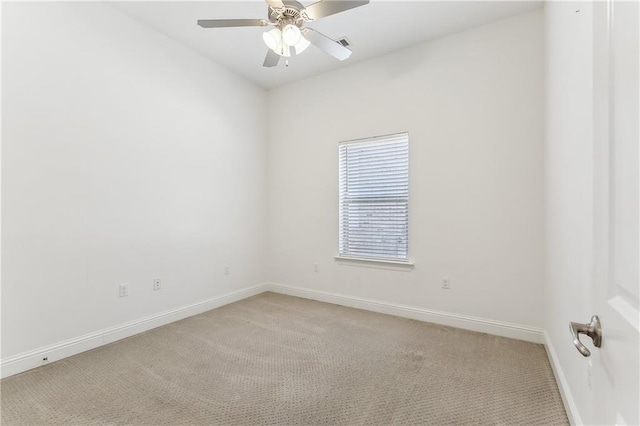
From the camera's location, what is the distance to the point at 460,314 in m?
3.05

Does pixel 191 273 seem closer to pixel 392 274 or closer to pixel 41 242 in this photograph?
pixel 41 242

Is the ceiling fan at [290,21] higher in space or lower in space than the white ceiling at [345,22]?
lower

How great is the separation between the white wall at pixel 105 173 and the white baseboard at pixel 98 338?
6cm

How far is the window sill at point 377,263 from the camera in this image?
11.0 ft

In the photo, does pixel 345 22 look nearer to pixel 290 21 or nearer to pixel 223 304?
pixel 290 21

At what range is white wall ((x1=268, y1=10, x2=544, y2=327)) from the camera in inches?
108

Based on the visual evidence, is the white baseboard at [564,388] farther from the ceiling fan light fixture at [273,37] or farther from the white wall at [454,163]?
the ceiling fan light fixture at [273,37]

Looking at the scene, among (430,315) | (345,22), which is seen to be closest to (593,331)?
(430,315)

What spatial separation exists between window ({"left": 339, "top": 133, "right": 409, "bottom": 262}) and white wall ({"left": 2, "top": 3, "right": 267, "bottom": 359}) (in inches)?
59.2

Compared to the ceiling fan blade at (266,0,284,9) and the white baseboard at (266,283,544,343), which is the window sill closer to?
the white baseboard at (266,283,544,343)

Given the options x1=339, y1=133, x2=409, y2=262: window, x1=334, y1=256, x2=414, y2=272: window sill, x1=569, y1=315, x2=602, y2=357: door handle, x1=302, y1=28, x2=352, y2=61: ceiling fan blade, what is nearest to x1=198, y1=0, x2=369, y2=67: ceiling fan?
x1=302, y1=28, x2=352, y2=61: ceiling fan blade

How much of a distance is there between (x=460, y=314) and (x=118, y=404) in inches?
117

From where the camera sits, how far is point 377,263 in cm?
355

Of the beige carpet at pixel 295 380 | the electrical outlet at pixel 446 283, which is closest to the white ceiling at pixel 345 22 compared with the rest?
the electrical outlet at pixel 446 283
